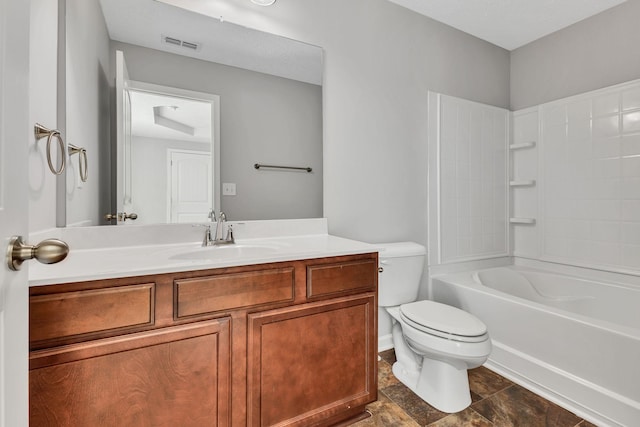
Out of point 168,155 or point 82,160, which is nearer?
point 82,160

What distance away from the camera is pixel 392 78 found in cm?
219

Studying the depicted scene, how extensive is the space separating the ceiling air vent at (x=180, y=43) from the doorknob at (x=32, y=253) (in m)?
1.35

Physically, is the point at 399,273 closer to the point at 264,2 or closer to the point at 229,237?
the point at 229,237

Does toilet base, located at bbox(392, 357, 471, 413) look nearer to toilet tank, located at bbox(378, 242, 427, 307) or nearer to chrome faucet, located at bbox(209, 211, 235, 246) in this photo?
toilet tank, located at bbox(378, 242, 427, 307)

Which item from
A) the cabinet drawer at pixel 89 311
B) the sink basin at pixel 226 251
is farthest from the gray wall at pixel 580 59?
the cabinet drawer at pixel 89 311

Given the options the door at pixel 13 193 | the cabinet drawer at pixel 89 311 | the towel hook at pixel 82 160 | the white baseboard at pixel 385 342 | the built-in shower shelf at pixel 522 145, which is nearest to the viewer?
the door at pixel 13 193

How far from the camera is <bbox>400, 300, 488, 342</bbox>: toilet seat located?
149 cm

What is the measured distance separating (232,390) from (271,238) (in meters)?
0.80

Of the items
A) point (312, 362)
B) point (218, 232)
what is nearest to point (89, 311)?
point (218, 232)

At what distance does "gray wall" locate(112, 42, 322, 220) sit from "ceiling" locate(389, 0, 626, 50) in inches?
45.4

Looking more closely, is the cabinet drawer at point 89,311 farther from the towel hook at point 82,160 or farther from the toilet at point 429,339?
the toilet at point 429,339

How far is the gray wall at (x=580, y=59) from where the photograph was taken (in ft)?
7.14

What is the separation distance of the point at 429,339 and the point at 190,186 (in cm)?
144

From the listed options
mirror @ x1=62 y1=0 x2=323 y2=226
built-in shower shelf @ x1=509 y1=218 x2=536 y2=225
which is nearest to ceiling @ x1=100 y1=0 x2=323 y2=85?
mirror @ x1=62 y1=0 x2=323 y2=226
